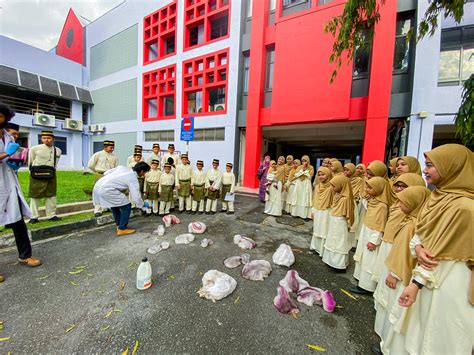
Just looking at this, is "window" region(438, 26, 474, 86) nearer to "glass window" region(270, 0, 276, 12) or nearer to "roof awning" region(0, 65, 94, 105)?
"glass window" region(270, 0, 276, 12)

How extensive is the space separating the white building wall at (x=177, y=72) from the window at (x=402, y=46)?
6.80 meters

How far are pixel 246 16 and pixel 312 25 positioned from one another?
408cm

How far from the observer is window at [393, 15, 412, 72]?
7259 millimetres

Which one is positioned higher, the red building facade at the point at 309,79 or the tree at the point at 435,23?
the red building facade at the point at 309,79

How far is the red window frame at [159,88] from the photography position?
41.6ft

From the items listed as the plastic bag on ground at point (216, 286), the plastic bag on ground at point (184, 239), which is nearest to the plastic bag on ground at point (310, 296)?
the plastic bag on ground at point (216, 286)

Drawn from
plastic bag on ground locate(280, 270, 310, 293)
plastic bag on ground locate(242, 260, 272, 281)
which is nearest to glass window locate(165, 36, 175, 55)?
plastic bag on ground locate(242, 260, 272, 281)

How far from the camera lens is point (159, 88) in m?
13.2

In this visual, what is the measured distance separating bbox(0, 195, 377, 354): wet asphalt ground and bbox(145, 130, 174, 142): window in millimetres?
10230

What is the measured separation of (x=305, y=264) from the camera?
126 inches

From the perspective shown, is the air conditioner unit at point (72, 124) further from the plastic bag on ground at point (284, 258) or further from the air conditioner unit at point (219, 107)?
the plastic bag on ground at point (284, 258)

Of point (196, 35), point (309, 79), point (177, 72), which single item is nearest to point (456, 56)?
point (309, 79)

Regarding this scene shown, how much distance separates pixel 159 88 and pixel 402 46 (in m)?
13.1

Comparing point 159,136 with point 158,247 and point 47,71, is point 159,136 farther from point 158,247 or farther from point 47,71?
point 47,71
